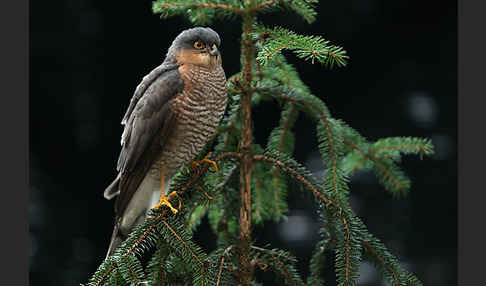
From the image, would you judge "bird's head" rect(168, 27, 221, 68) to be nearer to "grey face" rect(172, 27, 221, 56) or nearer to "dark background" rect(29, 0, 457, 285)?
"grey face" rect(172, 27, 221, 56)

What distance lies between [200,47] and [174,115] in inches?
7.5

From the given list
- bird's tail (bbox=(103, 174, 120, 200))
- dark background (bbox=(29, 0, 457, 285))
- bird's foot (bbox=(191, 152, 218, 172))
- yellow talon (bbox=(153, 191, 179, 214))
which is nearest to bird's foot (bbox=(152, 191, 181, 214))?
yellow talon (bbox=(153, 191, 179, 214))

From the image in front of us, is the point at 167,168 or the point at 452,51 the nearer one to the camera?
the point at 167,168

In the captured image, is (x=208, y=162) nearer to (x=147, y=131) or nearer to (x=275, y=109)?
(x=147, y=131)

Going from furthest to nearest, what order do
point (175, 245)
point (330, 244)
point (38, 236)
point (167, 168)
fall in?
point (38, 236) < point (167, 168) < point (330, 244) < point (175, 245)

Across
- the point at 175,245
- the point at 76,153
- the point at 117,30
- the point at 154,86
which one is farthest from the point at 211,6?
the point at 76,153

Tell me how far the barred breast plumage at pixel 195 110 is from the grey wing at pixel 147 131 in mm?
19

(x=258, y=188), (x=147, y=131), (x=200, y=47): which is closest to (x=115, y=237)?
(x=147, y=131)

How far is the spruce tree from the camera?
0.83m

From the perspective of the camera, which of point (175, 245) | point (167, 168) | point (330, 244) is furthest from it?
point (167, 168)

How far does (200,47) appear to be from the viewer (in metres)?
1.09

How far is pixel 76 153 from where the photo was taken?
1.67 m

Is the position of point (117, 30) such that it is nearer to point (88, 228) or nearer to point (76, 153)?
point (76, 153)

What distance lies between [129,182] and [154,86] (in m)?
0.24
